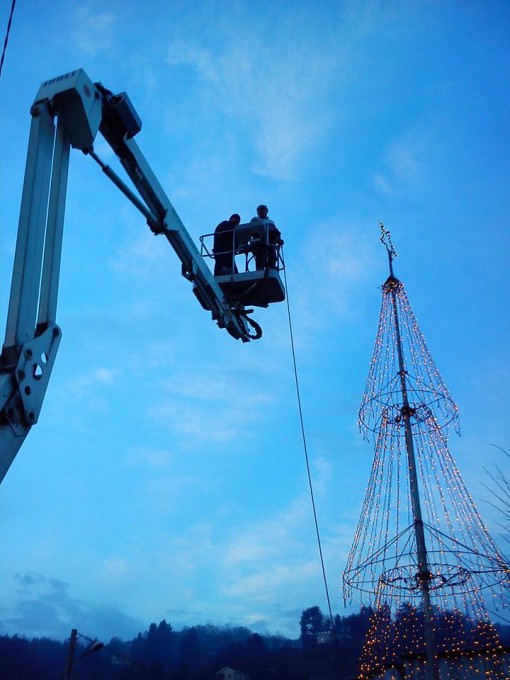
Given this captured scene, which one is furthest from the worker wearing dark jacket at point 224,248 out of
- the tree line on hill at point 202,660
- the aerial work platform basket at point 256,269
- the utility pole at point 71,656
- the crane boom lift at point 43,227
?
the tree line on hill at point 202,660

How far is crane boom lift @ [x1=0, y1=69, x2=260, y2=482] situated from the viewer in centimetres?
383

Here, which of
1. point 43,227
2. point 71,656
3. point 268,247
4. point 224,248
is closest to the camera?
point 43,227

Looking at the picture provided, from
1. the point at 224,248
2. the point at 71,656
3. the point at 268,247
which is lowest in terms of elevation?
the point at 71,656

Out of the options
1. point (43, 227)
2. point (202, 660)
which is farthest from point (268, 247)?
point (202, 660)

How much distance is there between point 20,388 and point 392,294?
2195 cm

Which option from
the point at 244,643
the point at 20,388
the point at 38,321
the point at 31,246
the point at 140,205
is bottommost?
the point at 20,388

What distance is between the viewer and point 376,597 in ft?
62.5

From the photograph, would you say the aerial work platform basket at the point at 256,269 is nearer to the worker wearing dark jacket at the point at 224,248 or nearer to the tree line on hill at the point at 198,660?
the worker wearing dark jacket at the point at 224,248

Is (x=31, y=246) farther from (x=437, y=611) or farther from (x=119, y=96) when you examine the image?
(x=437, y=611)

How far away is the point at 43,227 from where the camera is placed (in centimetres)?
444

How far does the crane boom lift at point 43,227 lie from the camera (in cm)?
383

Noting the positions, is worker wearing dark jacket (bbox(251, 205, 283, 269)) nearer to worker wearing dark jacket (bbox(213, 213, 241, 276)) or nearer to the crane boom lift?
worker wearing dark jacket (bbox(213, 213, 241, 276))

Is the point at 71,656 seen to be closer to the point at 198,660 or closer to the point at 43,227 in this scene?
the point at 43,227

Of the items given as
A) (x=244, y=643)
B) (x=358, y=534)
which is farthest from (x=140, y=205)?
(x=244, y=643)
